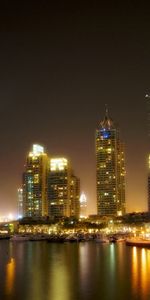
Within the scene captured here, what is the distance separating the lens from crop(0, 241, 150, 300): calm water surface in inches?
1698

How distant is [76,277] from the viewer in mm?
53531

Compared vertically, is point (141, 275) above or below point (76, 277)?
above

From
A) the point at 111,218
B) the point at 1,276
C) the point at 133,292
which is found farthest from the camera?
the point at 111,218

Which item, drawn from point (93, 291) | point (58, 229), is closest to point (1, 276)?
point (93, 291)

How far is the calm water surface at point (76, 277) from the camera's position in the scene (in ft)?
141

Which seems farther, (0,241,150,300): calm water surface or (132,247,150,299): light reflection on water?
(132,247,150,299): light reflection on water

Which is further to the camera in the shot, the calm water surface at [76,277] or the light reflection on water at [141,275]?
the light reflection on water at [141,275]

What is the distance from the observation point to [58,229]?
173375 mm

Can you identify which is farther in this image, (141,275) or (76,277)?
(76,277)

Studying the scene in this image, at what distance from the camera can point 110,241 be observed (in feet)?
388

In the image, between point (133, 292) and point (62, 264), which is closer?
point (133, 292)

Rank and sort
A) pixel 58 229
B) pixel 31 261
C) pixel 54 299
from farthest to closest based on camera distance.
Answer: pixel 58 229 → pixel 31 261 → pixel 54 299

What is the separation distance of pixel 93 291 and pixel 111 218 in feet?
474

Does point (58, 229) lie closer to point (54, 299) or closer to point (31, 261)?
point (31, 261)
